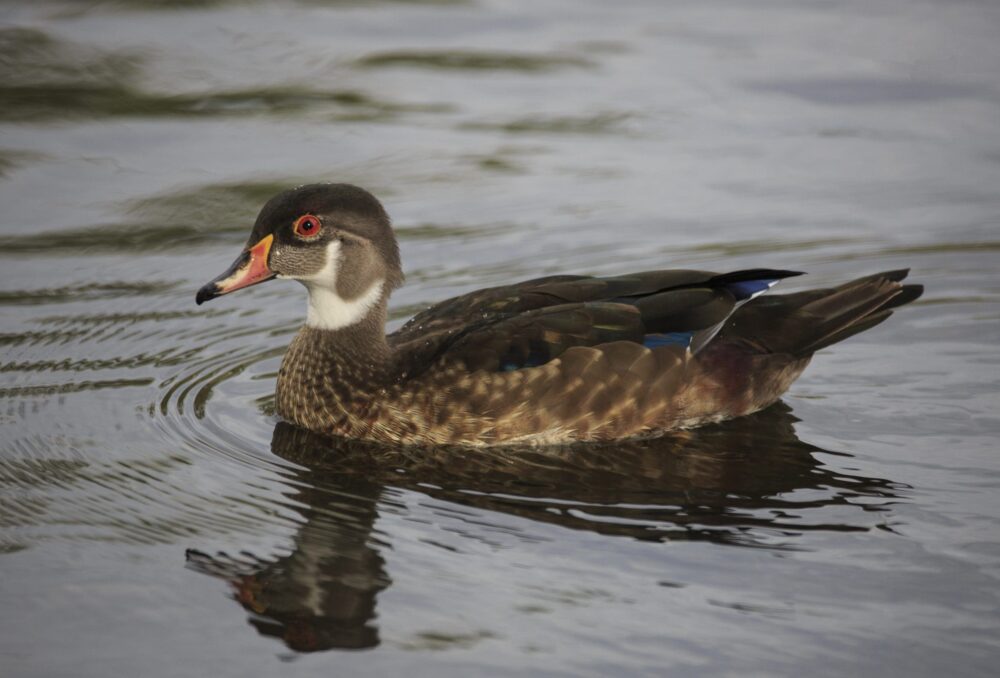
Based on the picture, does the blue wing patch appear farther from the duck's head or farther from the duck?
the duck's head

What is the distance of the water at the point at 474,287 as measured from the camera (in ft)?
21.5

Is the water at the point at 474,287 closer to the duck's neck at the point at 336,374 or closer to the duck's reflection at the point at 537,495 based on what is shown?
the duck's reflection at the point at 537,495

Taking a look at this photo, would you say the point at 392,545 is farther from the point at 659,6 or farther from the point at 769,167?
the point at 659,6

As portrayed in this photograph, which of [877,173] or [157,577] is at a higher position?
[877,173]

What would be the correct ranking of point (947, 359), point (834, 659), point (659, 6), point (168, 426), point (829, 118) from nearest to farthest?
1. point (834, 659)
2. point (168, 426)
3. point (947, 359)
4. point (829, 118)
5. point (659, 6)

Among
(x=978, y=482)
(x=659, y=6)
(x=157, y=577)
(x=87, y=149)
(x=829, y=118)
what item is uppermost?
(x=659, y=6)

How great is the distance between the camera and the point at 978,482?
314 inches

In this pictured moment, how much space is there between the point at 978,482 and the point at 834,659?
219cm

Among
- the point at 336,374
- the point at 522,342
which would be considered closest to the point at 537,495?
the point at 522,342

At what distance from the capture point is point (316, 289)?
9.40m

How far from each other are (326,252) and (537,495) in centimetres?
211

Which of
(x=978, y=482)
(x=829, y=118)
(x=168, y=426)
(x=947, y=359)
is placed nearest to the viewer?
(x=978, y=482)

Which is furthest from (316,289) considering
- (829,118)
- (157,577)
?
(829,118)

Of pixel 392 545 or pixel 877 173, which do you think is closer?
pixel 392 545
